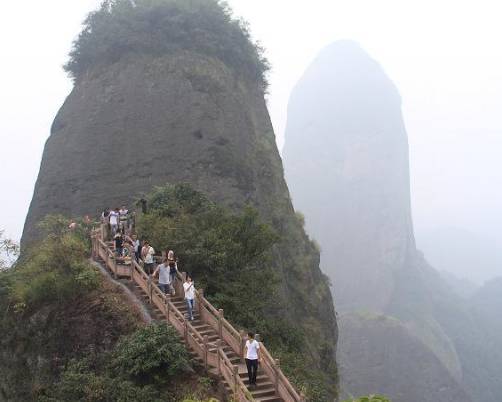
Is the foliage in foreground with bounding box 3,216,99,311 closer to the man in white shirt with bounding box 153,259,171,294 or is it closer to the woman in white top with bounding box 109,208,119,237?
the woman in white top with bounding box 109,208,119,237

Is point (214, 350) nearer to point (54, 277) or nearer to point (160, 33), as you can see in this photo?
point (54, 277)

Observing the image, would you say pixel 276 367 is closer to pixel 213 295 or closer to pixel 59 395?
pixel 59 395

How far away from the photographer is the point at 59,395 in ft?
37.1

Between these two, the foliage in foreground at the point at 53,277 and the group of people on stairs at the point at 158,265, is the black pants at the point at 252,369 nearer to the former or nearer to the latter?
the group of people on stairs at the point at 158,265

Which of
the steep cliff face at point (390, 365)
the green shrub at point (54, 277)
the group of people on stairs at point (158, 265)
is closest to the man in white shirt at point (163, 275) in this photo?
the group of people on stairs at point (158, 265)

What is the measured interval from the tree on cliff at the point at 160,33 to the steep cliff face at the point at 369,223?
4585cm

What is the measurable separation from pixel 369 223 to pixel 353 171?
15376mm

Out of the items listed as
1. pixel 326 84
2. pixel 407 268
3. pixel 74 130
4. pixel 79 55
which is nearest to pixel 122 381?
pixel 74 130

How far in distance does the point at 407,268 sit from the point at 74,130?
287 feet

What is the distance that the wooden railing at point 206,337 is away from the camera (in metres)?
10.5

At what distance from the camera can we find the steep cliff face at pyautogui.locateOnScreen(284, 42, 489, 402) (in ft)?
224

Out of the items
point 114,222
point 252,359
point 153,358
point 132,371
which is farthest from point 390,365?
point 132,371

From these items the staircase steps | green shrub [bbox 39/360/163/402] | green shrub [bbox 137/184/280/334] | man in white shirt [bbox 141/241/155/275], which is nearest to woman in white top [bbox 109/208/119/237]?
green shrub [bbox 137/184/280/334]

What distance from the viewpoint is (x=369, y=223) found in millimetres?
112312
